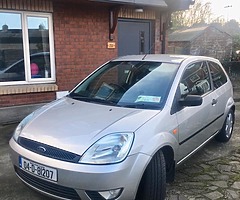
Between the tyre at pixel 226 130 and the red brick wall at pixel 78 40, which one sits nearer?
the tyre at pixel 226 130

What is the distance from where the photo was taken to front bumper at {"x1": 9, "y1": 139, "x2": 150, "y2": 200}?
2.34 meters

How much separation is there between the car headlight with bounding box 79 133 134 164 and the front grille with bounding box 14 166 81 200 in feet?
1.01

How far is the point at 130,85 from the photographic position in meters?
3.49

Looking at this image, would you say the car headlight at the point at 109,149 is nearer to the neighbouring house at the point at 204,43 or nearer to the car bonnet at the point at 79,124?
the car bonnet at the point at 79,124

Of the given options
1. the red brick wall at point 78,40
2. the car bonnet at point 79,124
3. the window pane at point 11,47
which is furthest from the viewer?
the red brick wall at point 78,40

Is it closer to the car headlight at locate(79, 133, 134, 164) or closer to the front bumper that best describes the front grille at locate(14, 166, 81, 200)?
the front bumper

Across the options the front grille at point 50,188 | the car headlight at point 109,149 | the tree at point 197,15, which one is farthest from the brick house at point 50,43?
the tree at point 197,15

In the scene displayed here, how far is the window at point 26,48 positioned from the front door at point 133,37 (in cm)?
210

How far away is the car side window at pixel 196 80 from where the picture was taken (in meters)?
3.52

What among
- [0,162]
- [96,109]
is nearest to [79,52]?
[0,162]

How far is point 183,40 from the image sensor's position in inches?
622

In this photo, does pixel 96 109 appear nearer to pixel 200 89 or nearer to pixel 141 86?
pixel 141 86

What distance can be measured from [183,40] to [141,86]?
13217 millimetres

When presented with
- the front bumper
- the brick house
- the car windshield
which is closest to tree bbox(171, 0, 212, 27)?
the brick house
